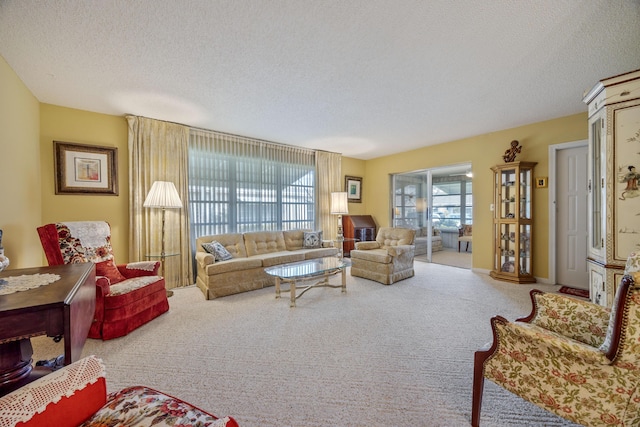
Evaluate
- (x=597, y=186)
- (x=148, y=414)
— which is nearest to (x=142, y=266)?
(x=148, y=414)

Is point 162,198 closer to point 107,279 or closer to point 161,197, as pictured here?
point 161,197

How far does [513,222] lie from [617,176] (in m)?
2.23

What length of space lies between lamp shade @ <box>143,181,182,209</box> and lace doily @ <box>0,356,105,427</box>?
2864 millimetres

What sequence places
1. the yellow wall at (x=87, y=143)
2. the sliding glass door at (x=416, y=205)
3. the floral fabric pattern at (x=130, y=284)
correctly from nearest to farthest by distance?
the floral fabric pattern at (x=130, y=284), the yellow wall at (x=87, y=143), the sliding glass door at (x=416, y=205)

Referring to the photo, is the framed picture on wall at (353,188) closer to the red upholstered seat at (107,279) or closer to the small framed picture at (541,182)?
the small framed picture at (541,182)

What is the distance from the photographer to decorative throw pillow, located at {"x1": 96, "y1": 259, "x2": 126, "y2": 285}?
2682 mm

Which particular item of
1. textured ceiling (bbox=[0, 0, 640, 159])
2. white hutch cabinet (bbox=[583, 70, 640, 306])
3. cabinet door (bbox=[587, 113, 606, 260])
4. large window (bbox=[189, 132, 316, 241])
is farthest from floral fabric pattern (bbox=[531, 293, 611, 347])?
large window (bbox=[189, 132, 316, 241])

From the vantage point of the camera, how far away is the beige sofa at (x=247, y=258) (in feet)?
11.2

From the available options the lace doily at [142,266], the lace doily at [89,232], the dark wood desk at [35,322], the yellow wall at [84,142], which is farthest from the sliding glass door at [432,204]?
the dark wood desk at [35,322]

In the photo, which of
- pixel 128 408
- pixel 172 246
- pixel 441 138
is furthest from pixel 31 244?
pixel 441 138

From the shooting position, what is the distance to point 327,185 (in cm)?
589

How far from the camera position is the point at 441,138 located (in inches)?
192

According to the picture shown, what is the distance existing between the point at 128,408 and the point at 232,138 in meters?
4.24

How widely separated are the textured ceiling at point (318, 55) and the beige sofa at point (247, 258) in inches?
77.7
